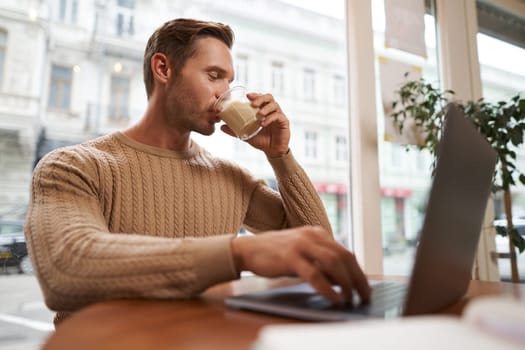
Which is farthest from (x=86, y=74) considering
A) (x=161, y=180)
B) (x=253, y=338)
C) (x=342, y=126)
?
(x=253, y=338)

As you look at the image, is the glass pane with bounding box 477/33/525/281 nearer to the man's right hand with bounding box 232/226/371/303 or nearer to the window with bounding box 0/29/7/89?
the man's right hand with bounding box 232/226/371/303

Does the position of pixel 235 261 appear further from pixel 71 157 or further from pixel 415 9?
pixel 415 9

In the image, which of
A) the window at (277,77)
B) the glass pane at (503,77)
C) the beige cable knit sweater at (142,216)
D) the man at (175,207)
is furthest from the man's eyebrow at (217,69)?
the glass pane at (503,77)

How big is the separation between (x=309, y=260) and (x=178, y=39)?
89cm

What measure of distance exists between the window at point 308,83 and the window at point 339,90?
142 mm

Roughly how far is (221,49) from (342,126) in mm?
1093

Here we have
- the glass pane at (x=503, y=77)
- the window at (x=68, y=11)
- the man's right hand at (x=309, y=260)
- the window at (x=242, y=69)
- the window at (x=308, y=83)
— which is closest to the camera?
the man's right hand at (x=309, y=260)

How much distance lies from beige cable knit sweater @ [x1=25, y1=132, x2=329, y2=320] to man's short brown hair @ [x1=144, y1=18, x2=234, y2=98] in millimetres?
262

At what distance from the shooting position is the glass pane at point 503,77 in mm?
2488

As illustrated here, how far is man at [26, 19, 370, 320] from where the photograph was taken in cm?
53

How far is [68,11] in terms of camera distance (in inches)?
62.2

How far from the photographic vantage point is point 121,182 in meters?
0.96

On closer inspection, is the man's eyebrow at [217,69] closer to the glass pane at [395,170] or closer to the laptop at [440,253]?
the laptop at [440,253]

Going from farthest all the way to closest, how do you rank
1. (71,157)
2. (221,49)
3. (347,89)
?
1. (347,89)
2. (221,49)
3. (71,157)
